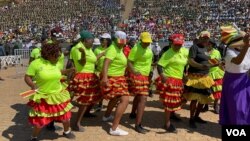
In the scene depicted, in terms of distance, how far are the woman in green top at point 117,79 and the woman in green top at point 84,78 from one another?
266mm

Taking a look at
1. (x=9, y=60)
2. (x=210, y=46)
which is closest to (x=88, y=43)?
(x=210, y=46)

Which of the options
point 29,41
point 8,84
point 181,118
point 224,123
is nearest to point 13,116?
point 181,118

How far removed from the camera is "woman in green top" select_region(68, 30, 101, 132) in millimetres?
7332

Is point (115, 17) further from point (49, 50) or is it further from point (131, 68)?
point (49, 50)

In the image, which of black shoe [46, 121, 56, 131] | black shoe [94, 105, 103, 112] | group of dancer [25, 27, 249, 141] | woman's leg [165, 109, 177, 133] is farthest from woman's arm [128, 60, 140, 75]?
black shoe [94, 105, 103, 112]

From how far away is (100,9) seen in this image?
34.4m

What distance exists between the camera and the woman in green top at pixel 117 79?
7102mm

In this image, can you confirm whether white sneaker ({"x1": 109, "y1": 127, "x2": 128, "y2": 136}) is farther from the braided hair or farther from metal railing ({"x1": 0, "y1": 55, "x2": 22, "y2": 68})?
metal railing ({"x1": 0, "y1": 55, "x2": 22, "y2": 68})

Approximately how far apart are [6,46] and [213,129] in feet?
64.6

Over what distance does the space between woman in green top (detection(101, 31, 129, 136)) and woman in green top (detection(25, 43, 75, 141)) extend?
0.86 m

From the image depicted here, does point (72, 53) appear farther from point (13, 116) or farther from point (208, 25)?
point (208, 25)

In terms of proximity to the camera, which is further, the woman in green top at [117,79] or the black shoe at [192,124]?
the black shoe at [192,124]

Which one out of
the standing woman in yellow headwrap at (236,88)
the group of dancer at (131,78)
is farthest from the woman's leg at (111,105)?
the standing woman in yellow headwrap at (236,88)

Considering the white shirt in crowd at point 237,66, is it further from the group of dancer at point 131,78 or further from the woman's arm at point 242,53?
the group of dancer at point 131,78
